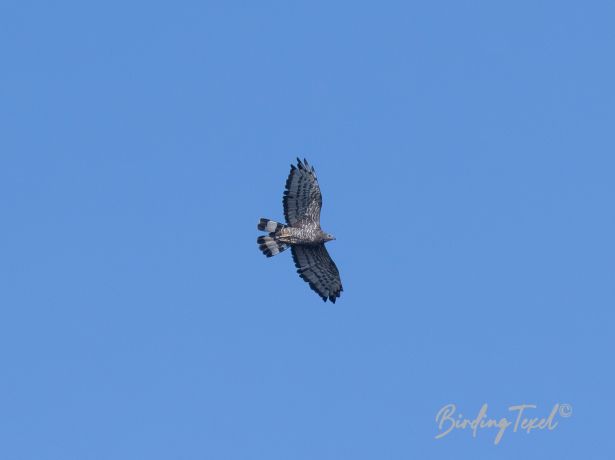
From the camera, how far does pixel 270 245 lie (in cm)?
3897

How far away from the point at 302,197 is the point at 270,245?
191cm

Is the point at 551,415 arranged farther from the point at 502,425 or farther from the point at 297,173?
the point at 297,173

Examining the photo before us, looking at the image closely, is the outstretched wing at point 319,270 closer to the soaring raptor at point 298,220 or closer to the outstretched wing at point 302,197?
the soaring raptor at point 298,220

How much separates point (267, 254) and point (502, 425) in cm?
932

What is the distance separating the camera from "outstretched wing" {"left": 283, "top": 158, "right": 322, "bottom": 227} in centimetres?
3853

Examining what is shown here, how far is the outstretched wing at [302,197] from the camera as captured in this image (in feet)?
126

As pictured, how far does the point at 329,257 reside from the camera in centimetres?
4012

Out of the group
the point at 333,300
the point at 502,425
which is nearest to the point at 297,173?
the point at 333,300

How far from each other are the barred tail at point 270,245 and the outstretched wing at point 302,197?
79 cm

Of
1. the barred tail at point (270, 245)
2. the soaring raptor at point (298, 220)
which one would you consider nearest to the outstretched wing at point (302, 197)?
the soaring raptor at point (298, 220)

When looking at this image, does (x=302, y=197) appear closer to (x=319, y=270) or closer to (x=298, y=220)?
(x=298, y=220)

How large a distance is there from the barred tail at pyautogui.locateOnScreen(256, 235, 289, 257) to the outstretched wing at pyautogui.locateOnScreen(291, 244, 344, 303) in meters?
0.97

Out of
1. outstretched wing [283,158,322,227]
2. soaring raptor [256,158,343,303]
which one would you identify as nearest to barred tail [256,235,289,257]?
soaring raptor [256,158,343,303]

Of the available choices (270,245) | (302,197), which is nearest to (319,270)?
(270,245)
